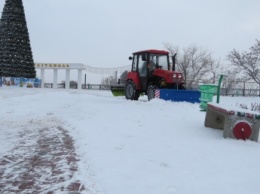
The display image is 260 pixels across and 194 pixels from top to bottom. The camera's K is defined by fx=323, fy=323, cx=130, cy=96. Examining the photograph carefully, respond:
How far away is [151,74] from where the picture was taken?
16.0m

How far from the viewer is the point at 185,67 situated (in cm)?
5125

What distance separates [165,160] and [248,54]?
3322cm

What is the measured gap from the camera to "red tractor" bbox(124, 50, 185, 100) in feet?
50.0

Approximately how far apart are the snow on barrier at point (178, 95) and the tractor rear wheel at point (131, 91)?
99.4 inches

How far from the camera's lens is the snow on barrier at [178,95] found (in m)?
14.1

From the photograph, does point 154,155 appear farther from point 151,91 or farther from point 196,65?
point 196,65

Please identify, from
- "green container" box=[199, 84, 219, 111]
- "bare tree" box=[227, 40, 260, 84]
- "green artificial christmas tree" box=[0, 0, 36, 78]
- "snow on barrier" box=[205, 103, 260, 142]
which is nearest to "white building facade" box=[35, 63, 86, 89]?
"green artificial christmas tree" box=[0, 0, 36, 78]

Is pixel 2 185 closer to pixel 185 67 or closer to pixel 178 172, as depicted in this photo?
pixel 178 172

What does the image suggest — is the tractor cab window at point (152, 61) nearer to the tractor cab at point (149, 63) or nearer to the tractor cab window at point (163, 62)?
the tractor cab at point (149, 63)

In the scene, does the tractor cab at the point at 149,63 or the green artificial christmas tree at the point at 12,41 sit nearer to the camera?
the tractor cab at the point at 149,63

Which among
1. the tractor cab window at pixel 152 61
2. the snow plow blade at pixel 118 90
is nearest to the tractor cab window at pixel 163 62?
the tractor cab window at pixel 152 61

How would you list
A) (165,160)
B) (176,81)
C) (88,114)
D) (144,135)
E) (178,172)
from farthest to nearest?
(176,81) → (88,114) → (144,135) → (165,160) → (178,172)

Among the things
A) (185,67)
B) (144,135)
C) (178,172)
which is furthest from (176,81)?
(185,67)

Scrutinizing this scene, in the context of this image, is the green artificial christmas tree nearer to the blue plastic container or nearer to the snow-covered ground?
the blue plastic container
